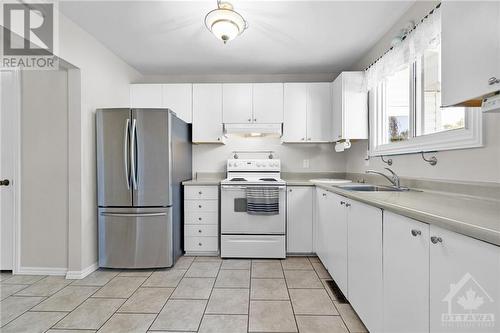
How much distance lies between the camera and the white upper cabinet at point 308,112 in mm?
3346

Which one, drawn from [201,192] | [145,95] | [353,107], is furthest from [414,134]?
[145,95]

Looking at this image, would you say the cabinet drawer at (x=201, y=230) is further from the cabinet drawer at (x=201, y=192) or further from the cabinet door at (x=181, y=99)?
the cabinet door at (x=181, y=99)

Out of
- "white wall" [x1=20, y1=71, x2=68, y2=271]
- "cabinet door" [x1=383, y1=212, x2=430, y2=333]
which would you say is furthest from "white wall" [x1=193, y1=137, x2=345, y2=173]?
"cabinet door" [x1=383, y1=212, x2=430, y2=333]

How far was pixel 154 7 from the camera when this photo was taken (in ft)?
6.93

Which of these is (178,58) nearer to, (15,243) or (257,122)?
(257,122)

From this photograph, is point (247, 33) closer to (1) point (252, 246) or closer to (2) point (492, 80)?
(2) point (492, 80)

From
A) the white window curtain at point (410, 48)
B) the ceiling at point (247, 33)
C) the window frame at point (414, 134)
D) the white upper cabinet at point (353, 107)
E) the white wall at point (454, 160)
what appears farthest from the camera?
the white upper cabinet at point (353, 107)

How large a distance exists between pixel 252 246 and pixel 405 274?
1.99m

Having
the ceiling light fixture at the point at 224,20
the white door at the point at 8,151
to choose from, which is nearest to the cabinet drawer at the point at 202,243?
the white door at the point at 8,151

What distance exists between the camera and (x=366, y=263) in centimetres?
155

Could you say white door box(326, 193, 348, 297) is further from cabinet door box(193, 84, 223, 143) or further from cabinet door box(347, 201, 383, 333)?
cabinet door box(193, 84, 223, 143)

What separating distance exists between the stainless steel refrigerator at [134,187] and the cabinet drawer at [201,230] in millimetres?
385

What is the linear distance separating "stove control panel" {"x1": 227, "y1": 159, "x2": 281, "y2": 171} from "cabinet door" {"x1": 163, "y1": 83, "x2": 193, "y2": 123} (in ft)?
2.79

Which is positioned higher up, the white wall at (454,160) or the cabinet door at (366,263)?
the white wall at (454,160)
